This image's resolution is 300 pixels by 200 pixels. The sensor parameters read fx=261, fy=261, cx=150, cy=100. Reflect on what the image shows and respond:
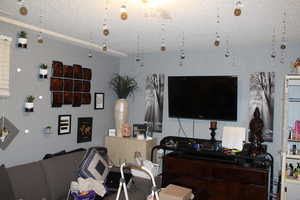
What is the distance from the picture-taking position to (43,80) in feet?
12.1

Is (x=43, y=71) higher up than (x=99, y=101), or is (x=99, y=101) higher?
(x=43, y=71)

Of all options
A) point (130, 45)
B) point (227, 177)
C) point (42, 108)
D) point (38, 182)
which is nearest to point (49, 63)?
point (42, 108)

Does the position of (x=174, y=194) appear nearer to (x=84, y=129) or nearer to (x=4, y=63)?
(x=84, y=129)

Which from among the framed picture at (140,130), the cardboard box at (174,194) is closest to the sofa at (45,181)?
the cardboard box at (174,194)

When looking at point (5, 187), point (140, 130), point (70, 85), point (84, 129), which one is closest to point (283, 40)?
point (140, 130)

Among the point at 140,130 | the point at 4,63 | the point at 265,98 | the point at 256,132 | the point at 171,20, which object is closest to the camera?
the point at 171,20

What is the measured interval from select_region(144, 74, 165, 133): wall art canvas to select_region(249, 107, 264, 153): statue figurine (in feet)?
5.50

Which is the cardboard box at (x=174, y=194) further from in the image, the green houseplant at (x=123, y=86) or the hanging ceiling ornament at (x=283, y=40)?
the green houseplant at (x=123, y=86)

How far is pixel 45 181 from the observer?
8.83ft

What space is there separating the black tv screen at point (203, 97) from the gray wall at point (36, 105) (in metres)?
1.46

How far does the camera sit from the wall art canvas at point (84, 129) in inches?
169

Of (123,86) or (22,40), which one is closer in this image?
(22,40)

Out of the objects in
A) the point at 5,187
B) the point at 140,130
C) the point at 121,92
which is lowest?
the point at 5,187

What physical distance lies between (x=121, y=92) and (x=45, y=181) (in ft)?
7.95
